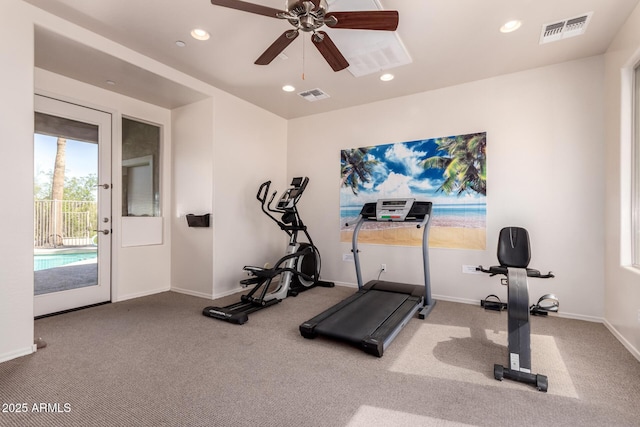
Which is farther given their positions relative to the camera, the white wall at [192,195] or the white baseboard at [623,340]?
the white wall at [192,195]

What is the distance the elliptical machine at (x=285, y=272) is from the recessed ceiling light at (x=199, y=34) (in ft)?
6.41

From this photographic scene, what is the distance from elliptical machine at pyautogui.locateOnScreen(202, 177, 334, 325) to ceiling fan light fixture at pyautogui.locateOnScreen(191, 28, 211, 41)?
1.95 meters

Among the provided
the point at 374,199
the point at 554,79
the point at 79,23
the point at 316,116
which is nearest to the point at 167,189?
the point at 79,23

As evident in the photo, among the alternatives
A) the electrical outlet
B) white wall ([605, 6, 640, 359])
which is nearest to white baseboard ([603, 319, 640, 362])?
white wall ([605, 6, 640, 359])

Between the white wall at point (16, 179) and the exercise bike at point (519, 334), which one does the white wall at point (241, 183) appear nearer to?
the white wall at point (16, 179)

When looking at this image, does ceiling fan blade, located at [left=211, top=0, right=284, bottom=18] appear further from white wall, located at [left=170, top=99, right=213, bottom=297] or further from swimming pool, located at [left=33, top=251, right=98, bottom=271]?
swimming pool, located at [left=33, top=251, right=98, bottom=271]

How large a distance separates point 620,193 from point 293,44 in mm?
3546

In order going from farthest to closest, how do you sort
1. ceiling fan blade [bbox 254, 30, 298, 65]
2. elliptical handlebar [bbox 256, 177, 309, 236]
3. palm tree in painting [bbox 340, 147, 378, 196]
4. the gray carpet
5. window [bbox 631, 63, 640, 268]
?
palm tree in painting [bbox 340, 147, 378, 196]
elliptical handlebar [bbox 256, 177, 309, 236]
window [bbox 631, 63, 640, 268]
ceiling fan blade [bbox 254, 30, 298, 65]
the gray carpet

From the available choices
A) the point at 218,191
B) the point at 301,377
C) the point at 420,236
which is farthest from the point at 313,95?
the point at 301,377

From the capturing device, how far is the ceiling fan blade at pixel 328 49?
2338 mm

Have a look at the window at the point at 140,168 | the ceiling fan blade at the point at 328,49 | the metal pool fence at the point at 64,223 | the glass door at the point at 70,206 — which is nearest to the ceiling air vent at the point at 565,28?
the ceiling fan blade at the point at 328,49

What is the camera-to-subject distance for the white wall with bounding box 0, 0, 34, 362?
2461 mm

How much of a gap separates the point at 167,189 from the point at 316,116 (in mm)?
2775

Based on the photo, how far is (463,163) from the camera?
4.10 metres
